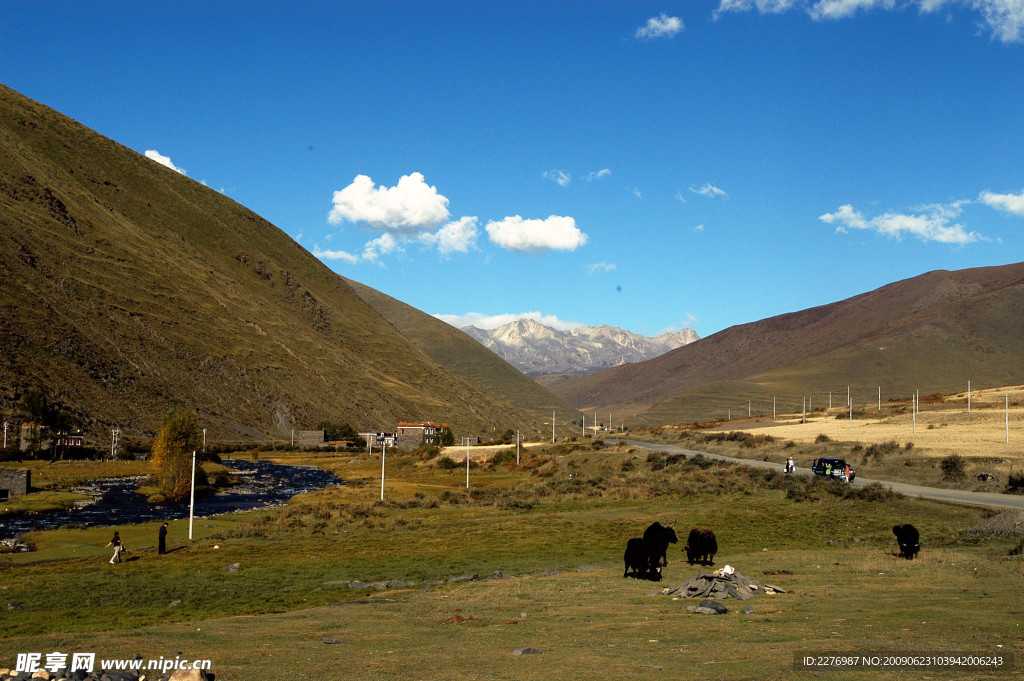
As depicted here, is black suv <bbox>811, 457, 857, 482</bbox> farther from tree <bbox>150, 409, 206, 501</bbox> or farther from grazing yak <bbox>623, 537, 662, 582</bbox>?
tree <bbox>150, 409, 206, 501</bbox>

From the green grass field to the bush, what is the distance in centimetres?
963

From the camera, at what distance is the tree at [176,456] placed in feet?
218

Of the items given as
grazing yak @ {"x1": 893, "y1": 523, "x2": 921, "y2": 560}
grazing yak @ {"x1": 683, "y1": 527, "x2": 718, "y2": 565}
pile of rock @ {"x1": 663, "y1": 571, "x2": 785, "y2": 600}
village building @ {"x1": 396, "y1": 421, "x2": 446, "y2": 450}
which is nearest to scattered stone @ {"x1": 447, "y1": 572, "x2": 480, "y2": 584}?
grazing yak @ {"x1": 683, "y1": 527, "x2": 718, "y2": 565}

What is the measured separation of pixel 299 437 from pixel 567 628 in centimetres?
13195

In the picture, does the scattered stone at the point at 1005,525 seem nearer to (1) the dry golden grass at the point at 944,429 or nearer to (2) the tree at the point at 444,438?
(1) the dry golden grass at the point at 944,429

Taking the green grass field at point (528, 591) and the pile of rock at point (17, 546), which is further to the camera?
the pile of rock at point (17, 546)

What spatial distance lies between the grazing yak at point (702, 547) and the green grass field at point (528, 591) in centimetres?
64

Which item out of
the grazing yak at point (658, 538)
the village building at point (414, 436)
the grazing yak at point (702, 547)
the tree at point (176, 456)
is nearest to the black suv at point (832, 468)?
the grazing yak at point (702, 547)

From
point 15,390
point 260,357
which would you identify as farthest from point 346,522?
point 260,357

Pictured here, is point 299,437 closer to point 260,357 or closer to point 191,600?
point 260,357

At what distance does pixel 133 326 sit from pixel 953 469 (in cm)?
12659

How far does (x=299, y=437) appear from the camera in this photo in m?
141

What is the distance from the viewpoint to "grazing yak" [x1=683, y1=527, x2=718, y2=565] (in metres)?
24.0

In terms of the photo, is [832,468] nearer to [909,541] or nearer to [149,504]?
[909,541]
